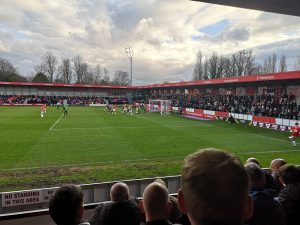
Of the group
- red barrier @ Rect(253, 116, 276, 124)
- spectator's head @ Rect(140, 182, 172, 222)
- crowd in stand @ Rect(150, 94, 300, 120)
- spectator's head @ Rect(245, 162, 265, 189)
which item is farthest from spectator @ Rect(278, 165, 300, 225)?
red barrier @ Rect(253, 116, 276, 124)

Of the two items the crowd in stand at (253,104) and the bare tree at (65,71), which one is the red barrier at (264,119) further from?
the bare tree at (65,71)

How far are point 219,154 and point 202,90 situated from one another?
198ft

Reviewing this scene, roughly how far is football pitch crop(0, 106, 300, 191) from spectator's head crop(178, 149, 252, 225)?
11.6 metres

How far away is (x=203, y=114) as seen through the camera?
46.4 meters

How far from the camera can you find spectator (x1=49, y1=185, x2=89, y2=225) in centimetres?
330

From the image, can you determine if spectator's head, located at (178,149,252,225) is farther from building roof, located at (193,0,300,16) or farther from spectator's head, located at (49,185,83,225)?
building roof, located at (193,0,300,16)

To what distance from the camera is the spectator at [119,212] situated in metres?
4.38

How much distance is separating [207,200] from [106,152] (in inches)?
685

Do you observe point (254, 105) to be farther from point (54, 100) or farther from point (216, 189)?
point (54, 100)

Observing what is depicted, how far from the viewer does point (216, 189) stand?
1.52 m

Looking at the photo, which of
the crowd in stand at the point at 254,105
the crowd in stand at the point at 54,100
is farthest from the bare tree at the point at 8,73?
the crowd in stand at the point at 254,105

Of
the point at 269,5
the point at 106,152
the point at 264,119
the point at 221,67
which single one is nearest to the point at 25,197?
the point at 269,5

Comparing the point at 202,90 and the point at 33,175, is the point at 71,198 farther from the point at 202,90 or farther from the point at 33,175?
the point at 202,90

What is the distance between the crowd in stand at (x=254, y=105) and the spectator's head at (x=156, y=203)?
98.0ft
